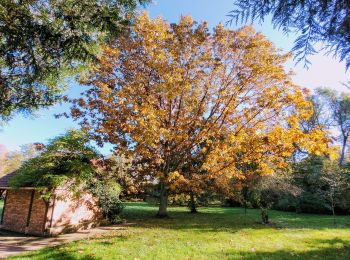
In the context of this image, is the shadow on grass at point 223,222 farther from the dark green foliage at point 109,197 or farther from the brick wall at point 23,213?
the brick wall at point 23,213

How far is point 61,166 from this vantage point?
13.8 meters

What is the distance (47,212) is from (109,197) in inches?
136

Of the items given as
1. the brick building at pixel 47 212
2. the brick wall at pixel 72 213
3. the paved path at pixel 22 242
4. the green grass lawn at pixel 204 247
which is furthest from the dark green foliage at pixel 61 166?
the green grass lawn at pixel 204 247

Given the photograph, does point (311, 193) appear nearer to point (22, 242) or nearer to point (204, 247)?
point (204, 247)

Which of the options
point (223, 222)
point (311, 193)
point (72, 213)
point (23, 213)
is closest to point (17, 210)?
point (23, 213)

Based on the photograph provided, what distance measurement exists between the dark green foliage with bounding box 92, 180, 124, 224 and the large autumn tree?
8.06 ft

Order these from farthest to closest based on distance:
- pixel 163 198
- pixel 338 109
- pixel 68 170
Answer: pixel 338 109, pixel 163 198, pixel 68 170

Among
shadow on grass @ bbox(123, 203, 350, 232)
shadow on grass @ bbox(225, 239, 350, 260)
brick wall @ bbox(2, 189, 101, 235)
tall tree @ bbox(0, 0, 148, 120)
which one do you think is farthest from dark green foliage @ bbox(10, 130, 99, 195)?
shadow on grass @ bbox(225, 239, 350, 260)

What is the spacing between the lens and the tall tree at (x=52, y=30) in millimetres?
5875

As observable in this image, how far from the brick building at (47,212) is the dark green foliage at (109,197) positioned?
0.66 m

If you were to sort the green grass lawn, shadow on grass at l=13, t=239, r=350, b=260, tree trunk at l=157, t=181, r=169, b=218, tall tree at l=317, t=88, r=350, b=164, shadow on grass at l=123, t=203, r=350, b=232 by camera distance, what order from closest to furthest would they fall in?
shadow on grass at l=13, t=239, r=350, b=260, the green grass lawn, shadow on grass at l=123, t=203, r=350, b=232, tree trunk at l=157, t=181, r=169, b=218, tall tree at l=317, t=88, r=350, b=164

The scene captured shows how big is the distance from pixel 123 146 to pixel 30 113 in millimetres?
6650

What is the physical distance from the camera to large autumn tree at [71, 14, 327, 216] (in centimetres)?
1230

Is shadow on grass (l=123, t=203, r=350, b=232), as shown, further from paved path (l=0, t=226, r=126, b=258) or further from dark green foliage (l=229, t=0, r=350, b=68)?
dark green foliage (l=229, t=0, r=350, b=68)
